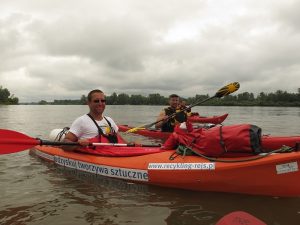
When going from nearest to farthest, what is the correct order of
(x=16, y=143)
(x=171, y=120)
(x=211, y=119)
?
(x=16, y=143), (x=171, y=120), (x=211, y=119)

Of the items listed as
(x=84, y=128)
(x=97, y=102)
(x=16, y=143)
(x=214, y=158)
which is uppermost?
(x=97, y=102)

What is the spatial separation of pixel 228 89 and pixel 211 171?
386 centimetres

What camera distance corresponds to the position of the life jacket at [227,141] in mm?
4578

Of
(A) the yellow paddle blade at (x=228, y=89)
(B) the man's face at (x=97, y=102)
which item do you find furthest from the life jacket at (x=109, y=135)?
(A) the yellow paddle blade at (x=228, y=89)

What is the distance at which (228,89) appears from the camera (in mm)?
8242

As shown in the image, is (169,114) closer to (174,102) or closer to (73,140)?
(174,102)

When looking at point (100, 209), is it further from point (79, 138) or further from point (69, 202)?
point (79, 138)

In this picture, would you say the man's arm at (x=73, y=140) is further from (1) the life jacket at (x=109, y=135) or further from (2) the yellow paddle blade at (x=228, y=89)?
(2) the yellow paddle blade at (x=228, y=89)

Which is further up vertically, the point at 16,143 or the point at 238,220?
the point at 16,143

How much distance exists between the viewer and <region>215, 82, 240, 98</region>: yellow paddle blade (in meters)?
8.13

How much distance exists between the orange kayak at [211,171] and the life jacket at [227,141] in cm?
13

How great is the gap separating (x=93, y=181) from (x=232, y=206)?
2601 mm

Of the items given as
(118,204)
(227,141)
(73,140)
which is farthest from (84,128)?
(227,141)

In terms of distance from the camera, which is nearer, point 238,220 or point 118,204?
point 238,220
